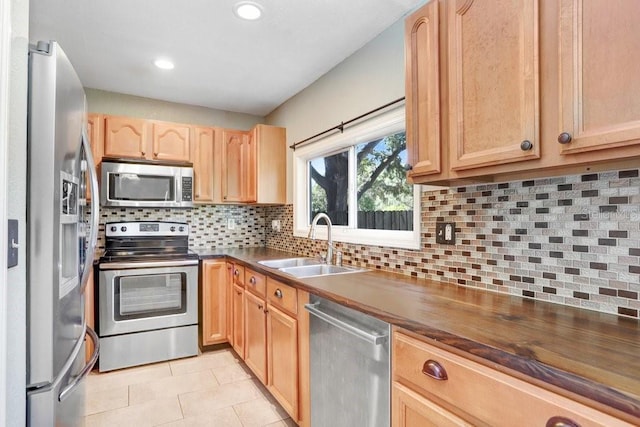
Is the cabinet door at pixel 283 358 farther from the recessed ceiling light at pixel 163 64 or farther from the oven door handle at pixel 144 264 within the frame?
the recessed ceiling light at pixel 163 64

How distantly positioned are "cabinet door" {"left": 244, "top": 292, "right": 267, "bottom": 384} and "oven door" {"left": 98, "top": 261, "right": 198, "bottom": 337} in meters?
0.64

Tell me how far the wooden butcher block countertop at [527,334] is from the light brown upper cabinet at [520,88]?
478 millimetres

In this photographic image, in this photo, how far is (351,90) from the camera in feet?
7.99

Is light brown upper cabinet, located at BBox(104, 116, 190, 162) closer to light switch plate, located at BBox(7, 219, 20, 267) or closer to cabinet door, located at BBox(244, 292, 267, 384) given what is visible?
cabinet door, located at BBox(244, 292, 267, 384)

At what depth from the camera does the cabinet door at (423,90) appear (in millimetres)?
1367

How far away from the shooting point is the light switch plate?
2.95 ft

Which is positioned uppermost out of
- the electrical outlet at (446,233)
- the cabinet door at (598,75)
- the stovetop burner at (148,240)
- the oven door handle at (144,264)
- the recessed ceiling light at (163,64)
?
the recessed ceiling light at (163,64)

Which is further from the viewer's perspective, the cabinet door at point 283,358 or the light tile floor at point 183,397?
the light tile floor at point 183,397

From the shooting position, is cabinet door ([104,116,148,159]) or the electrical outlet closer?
the electrical outlet

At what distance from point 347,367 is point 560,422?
0.83 meters

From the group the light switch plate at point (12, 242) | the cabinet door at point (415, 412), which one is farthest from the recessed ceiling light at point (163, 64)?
the cabinet door at point (415, 412)

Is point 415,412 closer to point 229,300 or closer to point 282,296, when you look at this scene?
point 282,296

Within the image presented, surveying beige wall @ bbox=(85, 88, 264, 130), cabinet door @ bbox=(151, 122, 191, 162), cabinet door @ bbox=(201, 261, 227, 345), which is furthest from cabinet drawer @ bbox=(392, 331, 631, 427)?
beige wall @ bbox=(85, 88, 264, 130)

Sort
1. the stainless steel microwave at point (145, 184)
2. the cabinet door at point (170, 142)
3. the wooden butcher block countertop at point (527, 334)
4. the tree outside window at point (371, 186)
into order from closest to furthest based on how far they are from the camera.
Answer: the wooden butcher block countertop at point (527, 334) < the tree outside window at point (371, 186) < the stainless steel microwave at point (145, 184) < the cabinet door at point (170, 142)
